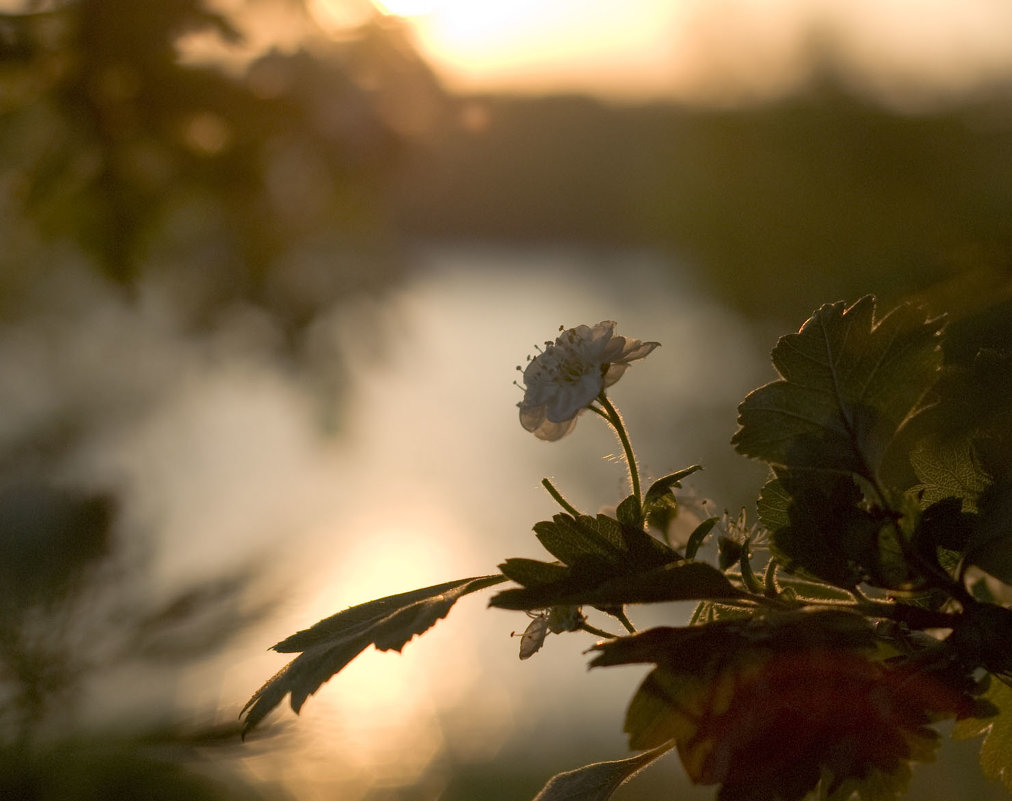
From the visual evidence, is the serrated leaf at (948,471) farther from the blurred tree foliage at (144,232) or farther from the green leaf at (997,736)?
the blurred tree foliage at (144,232)

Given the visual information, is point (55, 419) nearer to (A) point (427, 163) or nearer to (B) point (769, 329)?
(A) point (427, 163)

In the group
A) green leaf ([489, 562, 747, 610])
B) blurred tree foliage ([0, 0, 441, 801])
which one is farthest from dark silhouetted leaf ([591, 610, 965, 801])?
blurred tree foliage ([0, 0, 441, 801])

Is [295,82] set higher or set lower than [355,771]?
higher

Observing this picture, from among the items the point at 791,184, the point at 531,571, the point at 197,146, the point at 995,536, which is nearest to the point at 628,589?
the point at 531,571

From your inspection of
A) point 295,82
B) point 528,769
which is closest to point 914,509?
point 295,82

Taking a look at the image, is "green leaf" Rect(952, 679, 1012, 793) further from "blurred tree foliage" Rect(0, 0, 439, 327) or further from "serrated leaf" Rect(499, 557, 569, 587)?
"blurred tree foliage" Rect(0, 0, 439, 327)
